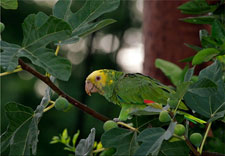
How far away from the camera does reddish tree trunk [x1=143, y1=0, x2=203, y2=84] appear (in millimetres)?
1830

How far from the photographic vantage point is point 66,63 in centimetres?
70

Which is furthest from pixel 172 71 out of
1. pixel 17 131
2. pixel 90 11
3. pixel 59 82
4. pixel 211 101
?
pixel 59 82

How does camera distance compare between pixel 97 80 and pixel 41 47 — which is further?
pixel 97 80

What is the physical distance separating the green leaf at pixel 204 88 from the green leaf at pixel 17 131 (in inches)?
16.9

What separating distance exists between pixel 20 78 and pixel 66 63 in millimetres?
8165

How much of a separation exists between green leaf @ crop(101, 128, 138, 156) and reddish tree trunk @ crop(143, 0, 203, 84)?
105 cm

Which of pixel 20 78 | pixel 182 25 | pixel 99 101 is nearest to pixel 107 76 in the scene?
pixel 182 25

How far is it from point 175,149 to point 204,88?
0.57ft

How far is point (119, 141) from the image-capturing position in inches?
32.5

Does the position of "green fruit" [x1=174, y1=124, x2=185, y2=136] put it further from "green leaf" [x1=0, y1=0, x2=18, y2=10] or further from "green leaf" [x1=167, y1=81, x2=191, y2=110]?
"green leaf" [x1=0, y1=0, x2=18, y2=10]

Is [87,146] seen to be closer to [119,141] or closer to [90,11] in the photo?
[119,141]

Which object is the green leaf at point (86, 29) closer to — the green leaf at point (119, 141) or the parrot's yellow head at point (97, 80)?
the green leaf at point (119, 141)

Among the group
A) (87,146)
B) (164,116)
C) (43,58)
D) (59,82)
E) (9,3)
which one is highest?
(9,3)

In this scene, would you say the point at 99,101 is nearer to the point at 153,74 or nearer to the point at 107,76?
the point at 153,74
